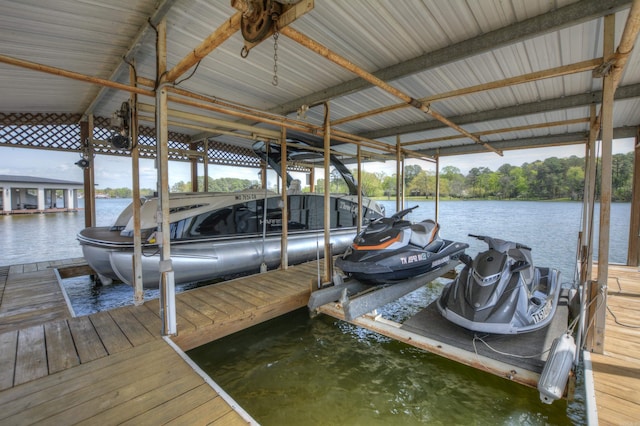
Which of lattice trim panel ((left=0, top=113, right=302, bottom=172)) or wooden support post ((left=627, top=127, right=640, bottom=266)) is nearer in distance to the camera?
lattice trim panel ((left=0, top=113, right=302, bottom=172))

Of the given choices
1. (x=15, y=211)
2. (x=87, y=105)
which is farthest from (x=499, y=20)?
(x=15, y=211)

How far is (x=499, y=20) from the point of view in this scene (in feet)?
8.19

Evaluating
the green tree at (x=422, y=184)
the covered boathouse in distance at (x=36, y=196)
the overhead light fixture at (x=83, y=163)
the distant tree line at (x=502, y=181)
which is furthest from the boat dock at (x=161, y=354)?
the covered boathouse in distance at (x=36, y=196)

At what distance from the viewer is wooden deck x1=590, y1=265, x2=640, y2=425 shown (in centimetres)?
167

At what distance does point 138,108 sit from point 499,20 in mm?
3659

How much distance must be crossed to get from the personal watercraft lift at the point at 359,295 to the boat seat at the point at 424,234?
1.70 ft

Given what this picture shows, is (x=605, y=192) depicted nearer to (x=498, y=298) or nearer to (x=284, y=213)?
(x=498, y=298)

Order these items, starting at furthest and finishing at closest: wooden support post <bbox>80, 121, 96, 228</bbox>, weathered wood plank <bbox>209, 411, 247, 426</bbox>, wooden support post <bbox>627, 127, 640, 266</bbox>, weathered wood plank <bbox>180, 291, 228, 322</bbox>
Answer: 1. wooden support post <bbox>80, 121, 96, 228</bbox>
2. wooden support post <bbox>627, 127, 640, 266</bbox>
3. weathered wood plank <bbox>180, 291, 228, 322</bbox>
4. weathered wood plank <bbox>209, 411, 247, 426</bbox>

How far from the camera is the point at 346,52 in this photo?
3.12 m

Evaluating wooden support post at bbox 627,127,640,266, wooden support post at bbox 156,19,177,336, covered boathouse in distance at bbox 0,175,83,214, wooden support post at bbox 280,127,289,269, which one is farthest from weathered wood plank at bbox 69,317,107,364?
covered boathouse in distance at bbox 0,175,83,214

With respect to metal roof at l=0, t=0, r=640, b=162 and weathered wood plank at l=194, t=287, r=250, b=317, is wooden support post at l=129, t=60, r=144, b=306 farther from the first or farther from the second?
weathered wood plank at l=194, t=287, r=250, b=317

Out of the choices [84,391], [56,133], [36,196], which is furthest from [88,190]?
[36,196]

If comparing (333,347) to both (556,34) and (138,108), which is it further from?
(556,34)

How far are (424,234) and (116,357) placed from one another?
3.61m
